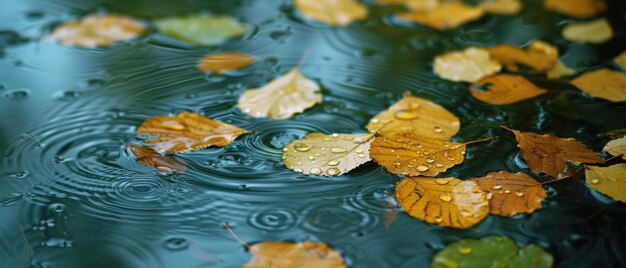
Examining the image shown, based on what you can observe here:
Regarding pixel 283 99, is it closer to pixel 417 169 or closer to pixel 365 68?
pixel 365 68

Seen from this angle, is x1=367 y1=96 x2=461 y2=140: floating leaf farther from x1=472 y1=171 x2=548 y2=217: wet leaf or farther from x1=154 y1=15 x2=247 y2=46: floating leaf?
x1=154 y1=15 x2=247 y2=46: floating leaf

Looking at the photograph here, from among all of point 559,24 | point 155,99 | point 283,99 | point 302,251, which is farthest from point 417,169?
point 559,24

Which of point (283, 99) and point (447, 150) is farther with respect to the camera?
point (283, 99)

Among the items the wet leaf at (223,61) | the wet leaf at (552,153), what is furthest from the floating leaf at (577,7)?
the wet leaf at (223,61)

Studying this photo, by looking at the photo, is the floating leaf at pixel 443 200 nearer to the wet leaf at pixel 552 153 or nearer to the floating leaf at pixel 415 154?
the floating leaf at pixel 415 154

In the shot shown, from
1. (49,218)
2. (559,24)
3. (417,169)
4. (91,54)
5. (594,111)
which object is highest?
(91,54)

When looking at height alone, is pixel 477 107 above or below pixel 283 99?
below

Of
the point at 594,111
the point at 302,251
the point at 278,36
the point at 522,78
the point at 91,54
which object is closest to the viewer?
the point at 302,251
